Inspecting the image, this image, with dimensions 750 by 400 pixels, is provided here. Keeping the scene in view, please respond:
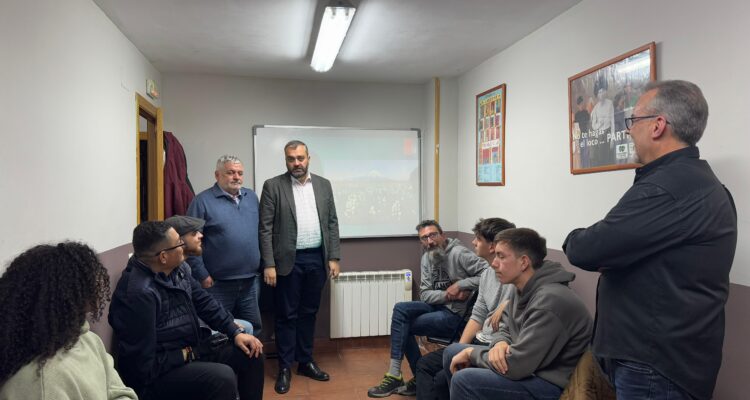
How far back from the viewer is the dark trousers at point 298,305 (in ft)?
11.8

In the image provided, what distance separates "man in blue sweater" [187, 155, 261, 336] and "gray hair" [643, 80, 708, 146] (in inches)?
100

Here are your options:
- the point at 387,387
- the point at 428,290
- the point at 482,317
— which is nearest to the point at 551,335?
the point at 482,317

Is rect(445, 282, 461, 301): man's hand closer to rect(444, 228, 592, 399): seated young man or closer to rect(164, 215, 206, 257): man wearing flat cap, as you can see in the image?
rect(444, 228, 592, 399): seated young man

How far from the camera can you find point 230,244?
3264 mm

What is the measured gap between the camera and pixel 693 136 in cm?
149

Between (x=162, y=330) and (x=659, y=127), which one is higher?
(x=659, y=127)

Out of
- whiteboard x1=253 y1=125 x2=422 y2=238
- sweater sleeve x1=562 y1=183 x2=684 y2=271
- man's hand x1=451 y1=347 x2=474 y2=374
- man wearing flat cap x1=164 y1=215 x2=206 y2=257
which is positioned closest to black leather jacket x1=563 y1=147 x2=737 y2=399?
sweater sleeve x1=562 y1=183 x2=684 y2=271

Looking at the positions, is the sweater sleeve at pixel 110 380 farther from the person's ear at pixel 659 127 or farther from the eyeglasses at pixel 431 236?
the eyeglasses at pixel 431 236

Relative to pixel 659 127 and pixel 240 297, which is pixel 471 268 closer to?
pixel 240 297

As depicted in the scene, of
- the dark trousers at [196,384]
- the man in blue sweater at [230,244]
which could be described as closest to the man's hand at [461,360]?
the dark trousers at [196,384]

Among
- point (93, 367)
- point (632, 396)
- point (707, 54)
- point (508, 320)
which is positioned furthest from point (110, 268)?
point (707, 54)

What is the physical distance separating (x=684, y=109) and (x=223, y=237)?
8.68ft

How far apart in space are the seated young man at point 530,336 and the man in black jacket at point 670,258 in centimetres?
39

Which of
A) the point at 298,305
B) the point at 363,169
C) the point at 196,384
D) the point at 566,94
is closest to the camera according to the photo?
the point at 196,384
